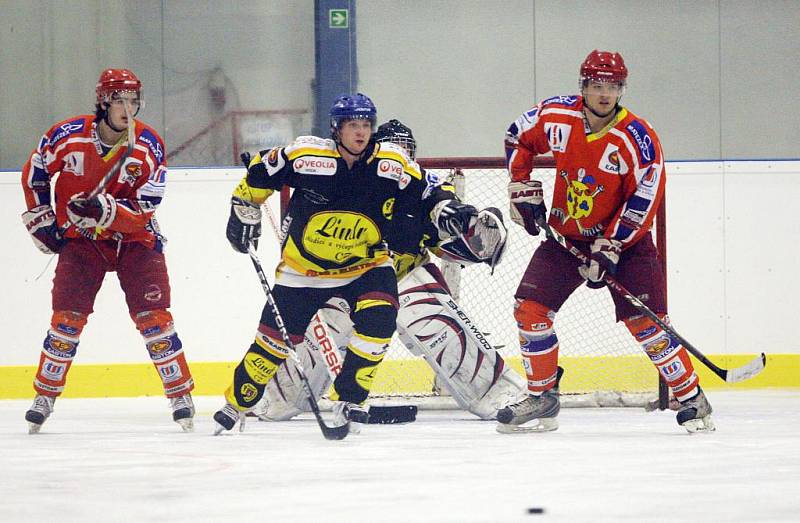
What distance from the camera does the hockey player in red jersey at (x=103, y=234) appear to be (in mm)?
4328

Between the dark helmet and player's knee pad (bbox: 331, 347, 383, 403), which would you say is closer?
player's knee pad (bbox: 331, 347, 383, 403)

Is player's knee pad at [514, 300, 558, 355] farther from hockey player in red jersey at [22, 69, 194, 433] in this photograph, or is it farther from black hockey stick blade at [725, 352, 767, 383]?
hockey player in red jersey at [22, 69, 194, 433]

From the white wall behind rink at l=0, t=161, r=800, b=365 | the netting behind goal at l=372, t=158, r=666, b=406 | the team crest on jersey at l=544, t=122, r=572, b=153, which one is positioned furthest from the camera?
the white wall behind rink at l=0, t=161, r=800, b=365

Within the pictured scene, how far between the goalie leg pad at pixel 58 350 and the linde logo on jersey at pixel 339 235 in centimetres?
81

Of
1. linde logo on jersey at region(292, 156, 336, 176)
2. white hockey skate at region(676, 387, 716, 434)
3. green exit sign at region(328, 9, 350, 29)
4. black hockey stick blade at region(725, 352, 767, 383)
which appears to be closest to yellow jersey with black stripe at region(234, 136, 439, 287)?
linde logo on jersey at region(292, 156, 336, 176)

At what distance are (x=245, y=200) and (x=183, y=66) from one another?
219cm

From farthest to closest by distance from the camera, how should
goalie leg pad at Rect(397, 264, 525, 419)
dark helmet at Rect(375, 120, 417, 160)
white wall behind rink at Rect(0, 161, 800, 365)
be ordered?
white wall behind rink at Rect(0, 161, 800, 365) < dark helmet at Rect(375, 120, 417, 160) < goalie leg pad at Rect(397, 264, 525, 419)

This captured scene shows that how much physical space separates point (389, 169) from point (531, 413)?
89cm

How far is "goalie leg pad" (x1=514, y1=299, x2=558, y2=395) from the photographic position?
4.20 meters

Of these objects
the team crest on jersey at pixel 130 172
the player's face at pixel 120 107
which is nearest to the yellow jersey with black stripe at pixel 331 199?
the team crest on jersey at pixel 130 172

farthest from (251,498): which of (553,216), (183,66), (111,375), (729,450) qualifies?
(183,66)

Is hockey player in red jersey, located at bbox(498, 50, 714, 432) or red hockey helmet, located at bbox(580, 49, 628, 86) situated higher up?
red hockey helmet, located at bbox(580, 49, 628, 86)

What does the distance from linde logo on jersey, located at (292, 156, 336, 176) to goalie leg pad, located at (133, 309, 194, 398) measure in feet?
2.24

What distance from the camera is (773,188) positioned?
601 centimetres
